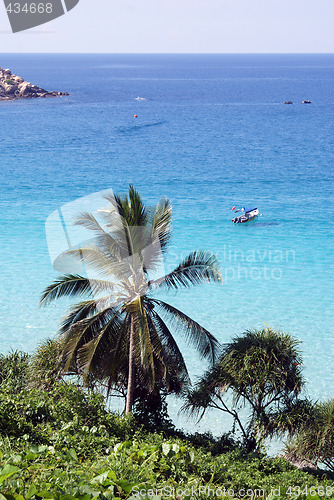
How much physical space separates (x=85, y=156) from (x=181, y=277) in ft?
139

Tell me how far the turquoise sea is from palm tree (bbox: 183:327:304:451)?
271 cm

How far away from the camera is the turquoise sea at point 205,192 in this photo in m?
20.7

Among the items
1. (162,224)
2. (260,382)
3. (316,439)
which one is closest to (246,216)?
(162,224)

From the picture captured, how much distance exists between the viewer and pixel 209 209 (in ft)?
115

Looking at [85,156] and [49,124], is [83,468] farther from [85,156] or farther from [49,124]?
[49,124]

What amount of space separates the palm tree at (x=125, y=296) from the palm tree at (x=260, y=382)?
0.52 meters

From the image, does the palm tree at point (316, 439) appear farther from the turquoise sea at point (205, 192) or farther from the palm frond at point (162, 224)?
the palm frond at point (162, 224)

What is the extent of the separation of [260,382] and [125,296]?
324 cm

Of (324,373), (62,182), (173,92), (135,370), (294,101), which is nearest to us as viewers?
(135,370)

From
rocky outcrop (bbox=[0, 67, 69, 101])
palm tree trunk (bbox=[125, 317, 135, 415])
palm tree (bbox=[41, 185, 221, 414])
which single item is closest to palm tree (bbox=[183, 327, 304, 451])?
palm tree (bbox=[41, 185, 221, 414])

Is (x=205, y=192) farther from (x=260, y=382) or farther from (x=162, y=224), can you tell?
(x=260, y=382)

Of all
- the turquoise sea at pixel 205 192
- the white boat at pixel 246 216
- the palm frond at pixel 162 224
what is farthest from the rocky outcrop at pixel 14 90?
the palm frond at pixel 162 224

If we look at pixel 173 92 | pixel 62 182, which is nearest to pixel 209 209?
pixel 62 182

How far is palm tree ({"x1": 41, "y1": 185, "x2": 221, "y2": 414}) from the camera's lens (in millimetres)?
10562
